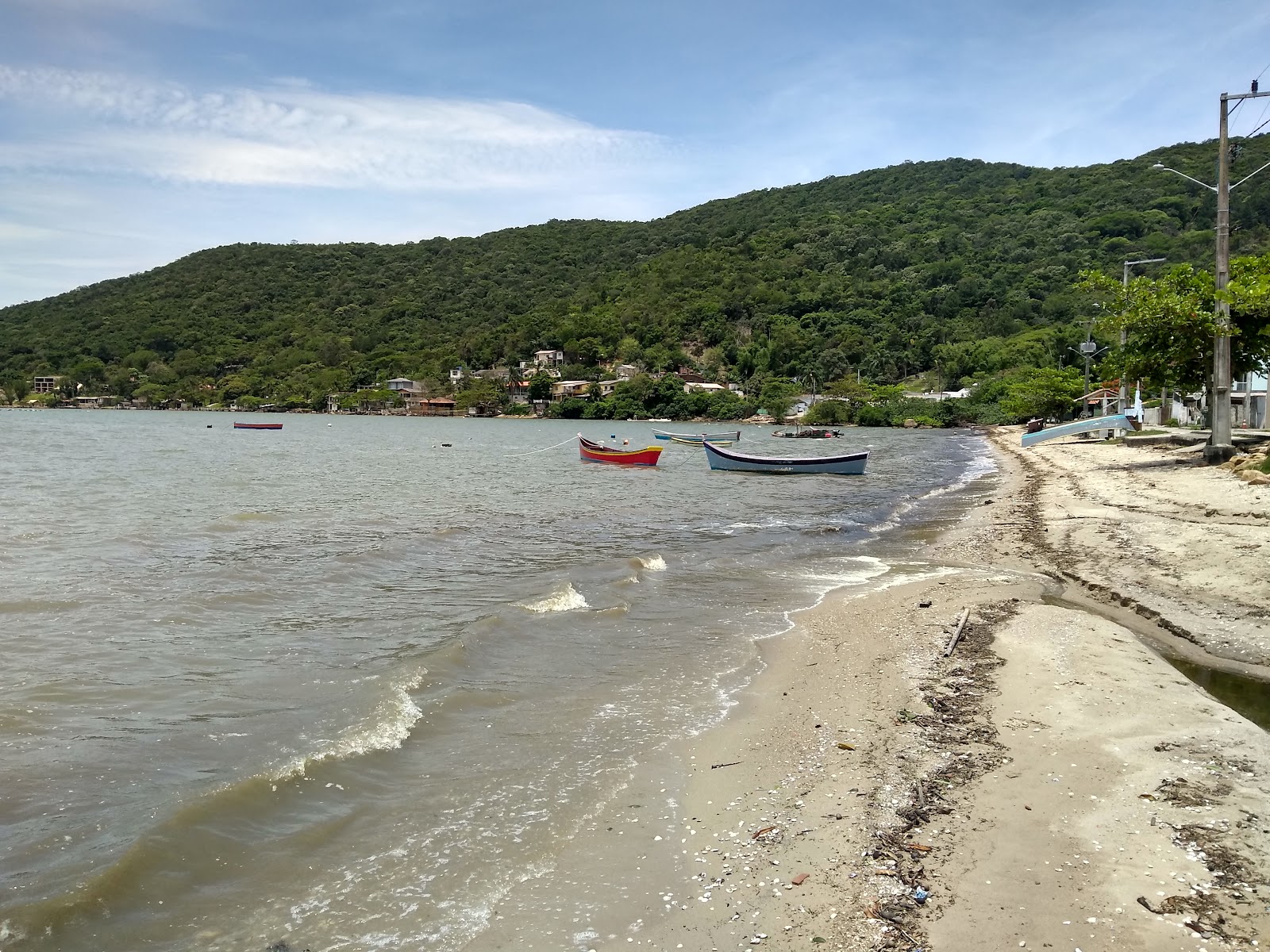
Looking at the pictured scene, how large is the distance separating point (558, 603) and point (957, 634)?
5.39 metres

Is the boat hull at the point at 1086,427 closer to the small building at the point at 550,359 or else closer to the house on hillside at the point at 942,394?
the house on hillside at the point at 942,394

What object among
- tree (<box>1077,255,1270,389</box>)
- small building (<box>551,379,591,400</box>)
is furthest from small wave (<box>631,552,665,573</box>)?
small building (<box>551,379,591,400</box>)

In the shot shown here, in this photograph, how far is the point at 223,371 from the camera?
143 metres

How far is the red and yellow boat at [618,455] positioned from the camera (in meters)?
41.7

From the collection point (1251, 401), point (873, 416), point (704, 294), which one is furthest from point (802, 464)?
point (704, 294)

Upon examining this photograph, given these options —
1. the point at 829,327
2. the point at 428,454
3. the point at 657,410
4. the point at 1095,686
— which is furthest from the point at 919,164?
the point at 1095,686

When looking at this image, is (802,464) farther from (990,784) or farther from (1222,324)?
(990,784)

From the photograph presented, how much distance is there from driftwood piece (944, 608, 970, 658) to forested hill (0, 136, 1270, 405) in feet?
349

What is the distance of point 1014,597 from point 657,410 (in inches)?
4610

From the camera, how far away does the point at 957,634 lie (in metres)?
9.01

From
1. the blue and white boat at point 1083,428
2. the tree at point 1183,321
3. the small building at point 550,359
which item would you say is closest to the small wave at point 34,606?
the tree at point 1183,321

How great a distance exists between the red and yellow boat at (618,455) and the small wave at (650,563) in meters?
24.9

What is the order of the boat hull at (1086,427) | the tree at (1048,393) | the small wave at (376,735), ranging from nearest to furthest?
1. the small wave at (376,735)
2. the boat hull at (1086,427)
3. the tree at (1048,393)

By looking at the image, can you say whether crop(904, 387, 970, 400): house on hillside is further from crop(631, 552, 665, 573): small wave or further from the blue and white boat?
crop(631, 552, 665, 573): small wave
